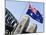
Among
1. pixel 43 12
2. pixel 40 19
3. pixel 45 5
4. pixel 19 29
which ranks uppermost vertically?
pixel 45 5

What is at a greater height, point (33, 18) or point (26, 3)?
point (26, 3)

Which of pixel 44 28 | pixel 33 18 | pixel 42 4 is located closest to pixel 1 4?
pixel 33 18

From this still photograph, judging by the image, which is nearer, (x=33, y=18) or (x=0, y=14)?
(x=0, y=14)

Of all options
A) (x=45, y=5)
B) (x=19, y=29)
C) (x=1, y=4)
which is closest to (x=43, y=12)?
(x=45, y=5)

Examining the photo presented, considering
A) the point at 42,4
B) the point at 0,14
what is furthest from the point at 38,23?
the point at 0,14

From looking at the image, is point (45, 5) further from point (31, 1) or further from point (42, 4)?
point (31, 1)

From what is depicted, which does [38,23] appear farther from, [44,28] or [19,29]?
[19,29]

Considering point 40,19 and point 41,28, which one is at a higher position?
point 40,19

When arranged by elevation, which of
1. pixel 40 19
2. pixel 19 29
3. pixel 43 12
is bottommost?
pixel 19 29

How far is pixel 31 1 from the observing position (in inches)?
61.5

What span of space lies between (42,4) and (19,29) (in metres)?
0.50

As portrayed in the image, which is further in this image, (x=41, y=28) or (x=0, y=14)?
(x=41, y=28)

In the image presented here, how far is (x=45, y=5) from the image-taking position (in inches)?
63.0

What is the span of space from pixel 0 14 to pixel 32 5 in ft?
1.54
